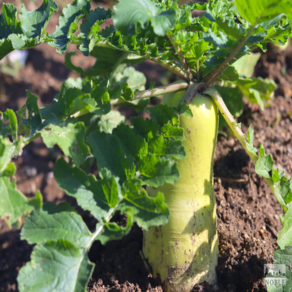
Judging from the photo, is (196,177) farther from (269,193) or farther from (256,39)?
(269,193)

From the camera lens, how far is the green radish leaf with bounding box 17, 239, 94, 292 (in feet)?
2.87

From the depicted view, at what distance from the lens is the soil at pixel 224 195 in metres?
1.38

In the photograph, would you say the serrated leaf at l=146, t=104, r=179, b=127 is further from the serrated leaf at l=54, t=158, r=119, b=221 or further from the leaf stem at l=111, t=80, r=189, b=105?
the serrated leaf at l=54, t=158, r=119, b=221

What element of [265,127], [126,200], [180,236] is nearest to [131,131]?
[126,200]

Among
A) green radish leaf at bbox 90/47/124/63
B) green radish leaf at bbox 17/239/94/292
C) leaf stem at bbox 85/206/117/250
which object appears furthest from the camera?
green radish leaf at bbox 90/47/124/63

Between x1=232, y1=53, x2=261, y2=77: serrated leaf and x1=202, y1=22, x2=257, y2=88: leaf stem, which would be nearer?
x1=202, y1=22, x2=257, y2=88: leaf stem

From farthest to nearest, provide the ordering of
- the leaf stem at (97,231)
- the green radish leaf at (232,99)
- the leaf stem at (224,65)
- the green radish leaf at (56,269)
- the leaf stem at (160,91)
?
the green radish leaf at (232,99)
the leaf stem at (160,91)
the leaf stem at (224,65)
the leaf stem at (97,231)
the green radish leaf at (56,269)

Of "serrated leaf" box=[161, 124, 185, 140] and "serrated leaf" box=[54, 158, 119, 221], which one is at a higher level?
"serrated leaf" box=[161, 124, 185, 140]

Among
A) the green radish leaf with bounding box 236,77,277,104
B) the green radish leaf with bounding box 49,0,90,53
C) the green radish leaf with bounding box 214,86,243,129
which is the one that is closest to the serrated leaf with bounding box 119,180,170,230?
the green radish leaf with bounding box 49,0,90,53

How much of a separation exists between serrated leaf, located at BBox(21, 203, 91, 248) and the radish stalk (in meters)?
0.41

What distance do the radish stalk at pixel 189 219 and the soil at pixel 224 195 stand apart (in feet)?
0.24

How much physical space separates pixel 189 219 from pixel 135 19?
0.82 m

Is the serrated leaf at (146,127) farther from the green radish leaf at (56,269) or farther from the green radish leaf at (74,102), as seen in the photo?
the green radish leaf at (56,269)

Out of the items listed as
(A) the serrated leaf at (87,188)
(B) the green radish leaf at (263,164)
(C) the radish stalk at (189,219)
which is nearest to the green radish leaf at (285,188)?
(B) the green radish leaf at (263,164)
